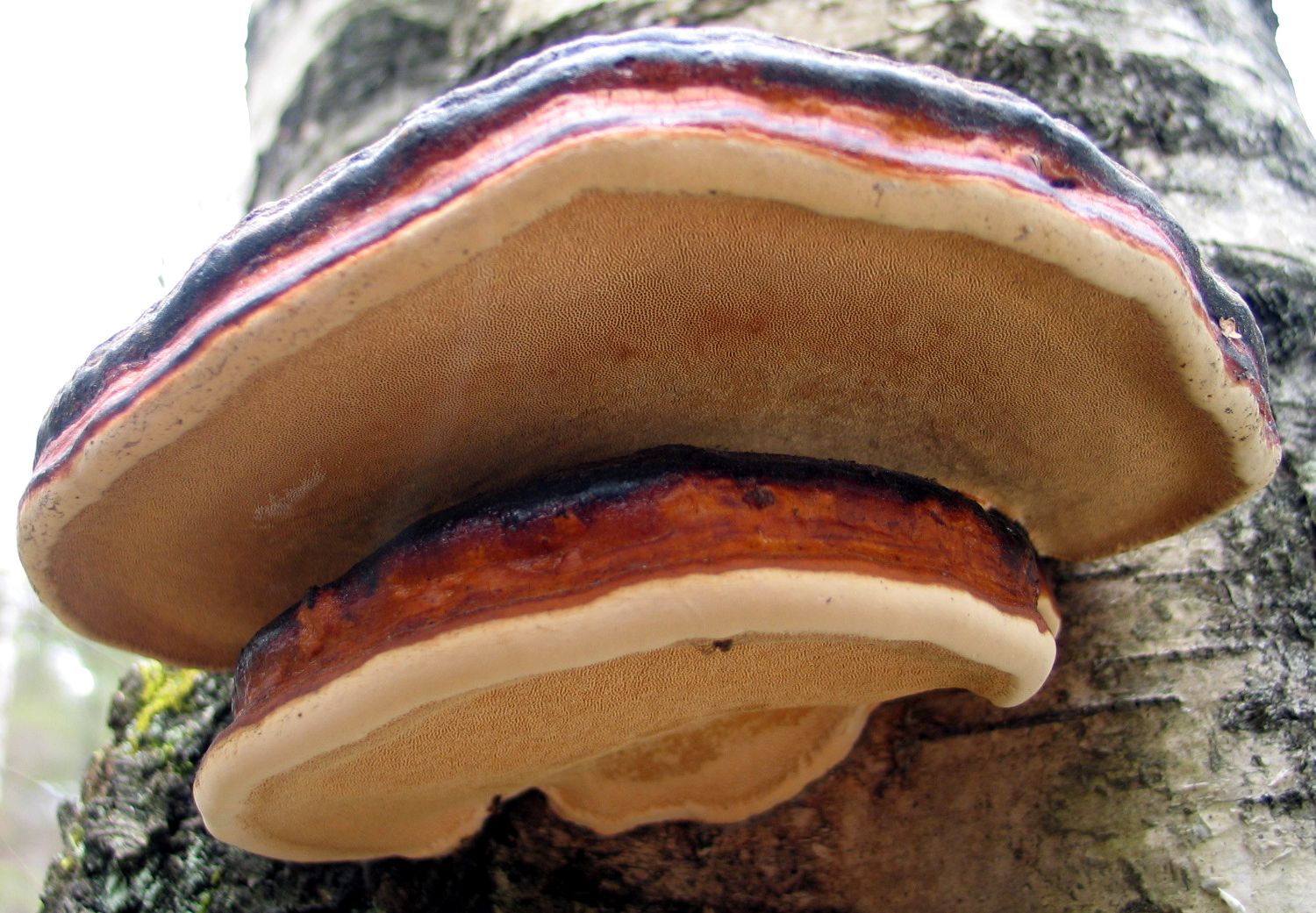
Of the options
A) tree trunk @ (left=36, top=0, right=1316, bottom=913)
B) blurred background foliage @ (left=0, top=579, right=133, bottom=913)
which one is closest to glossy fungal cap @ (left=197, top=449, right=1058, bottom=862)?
tree trunk @ (left=36, top=0, right=1316, bottom=913)

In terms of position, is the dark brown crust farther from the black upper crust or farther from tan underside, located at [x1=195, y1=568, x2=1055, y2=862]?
the black upper crust

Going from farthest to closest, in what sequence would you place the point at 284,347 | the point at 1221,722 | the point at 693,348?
the point at 1221,722 < the point at 693,348 < the point at 284,347

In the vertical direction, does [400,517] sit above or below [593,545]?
above

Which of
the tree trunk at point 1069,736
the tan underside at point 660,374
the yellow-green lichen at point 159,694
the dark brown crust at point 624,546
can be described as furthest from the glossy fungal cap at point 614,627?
the yellow-green lichen at point 159,694

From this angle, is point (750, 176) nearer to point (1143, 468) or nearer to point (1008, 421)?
point (1008, 421)

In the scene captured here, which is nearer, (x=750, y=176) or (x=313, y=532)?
(x=750, y=176)

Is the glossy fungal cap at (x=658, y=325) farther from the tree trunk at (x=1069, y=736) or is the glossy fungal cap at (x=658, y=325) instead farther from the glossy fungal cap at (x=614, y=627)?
the tree trunk at (x=1069, y=736)

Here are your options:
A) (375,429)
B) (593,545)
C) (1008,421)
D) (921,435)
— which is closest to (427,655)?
(593,545)
